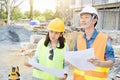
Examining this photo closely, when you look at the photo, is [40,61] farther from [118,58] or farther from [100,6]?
[100,6]

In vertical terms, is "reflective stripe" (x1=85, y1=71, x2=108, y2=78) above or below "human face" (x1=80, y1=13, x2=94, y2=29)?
below

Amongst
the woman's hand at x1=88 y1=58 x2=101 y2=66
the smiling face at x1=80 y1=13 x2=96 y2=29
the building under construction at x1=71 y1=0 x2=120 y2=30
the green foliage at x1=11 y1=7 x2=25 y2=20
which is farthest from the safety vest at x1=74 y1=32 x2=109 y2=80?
the green foliage at x1=11 y1=7 x2=25 y2=20

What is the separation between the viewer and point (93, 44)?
123 inches

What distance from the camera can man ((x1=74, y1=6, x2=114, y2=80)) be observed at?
10.1ft

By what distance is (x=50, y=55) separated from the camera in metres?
3.36

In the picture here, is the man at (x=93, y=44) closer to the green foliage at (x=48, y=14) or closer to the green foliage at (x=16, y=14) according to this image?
the green foliage at (x=16, y=14)

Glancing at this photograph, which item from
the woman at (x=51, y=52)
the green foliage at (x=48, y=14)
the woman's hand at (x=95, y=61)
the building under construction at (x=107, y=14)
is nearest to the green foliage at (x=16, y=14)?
the green foliage at (x=48, y=14)

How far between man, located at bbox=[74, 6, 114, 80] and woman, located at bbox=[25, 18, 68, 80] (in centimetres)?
23

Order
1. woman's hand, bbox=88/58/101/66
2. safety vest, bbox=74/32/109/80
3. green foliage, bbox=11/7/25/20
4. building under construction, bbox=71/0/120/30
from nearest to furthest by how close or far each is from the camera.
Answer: woman's hand, bbox=88/58/101/66 < safety vest, bbox=74/32/109/80 < building under construction, bbox=71/0/120/30 < green foliage, bbox=11/7/25/20

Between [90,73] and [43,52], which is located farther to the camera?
[43,52]

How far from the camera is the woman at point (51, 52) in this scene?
334cm

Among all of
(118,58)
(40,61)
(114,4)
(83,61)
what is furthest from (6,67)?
(114,4)

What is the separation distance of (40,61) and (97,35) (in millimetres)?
704

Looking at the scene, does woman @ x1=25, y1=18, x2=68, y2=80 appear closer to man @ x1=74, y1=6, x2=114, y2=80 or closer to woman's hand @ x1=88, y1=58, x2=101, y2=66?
man @ x1=74, y1=6, x2=114, y2=80
